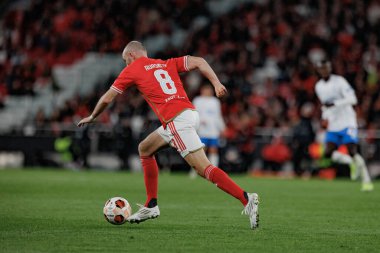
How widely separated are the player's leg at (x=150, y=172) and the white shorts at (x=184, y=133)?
0.22 metres

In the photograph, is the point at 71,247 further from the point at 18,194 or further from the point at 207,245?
the point at 18,194

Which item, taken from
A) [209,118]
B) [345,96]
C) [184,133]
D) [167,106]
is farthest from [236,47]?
[184,133]

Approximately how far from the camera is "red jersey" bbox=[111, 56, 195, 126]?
947 cm

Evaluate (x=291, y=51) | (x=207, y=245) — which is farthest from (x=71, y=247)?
(x=291, y=51)

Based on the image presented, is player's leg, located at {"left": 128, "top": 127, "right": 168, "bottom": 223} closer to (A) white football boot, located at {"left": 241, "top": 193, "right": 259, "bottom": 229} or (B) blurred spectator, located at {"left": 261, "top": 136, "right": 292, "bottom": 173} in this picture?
(A) white football boot, located at {"left": 241, "top": 193, "right": 259, "bottom": 229}

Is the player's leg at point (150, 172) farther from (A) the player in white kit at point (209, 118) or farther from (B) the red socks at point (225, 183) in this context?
(A) the player in white kit at point (209, 118)

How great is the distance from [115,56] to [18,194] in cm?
1533

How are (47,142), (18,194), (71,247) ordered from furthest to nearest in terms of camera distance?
(47,142) → (18,194) → (71,247)

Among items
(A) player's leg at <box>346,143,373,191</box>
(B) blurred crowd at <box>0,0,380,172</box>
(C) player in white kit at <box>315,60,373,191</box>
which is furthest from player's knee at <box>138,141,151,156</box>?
(B) blurred crowd at <box>0,0,380,172</box>

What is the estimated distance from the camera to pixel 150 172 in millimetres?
9922

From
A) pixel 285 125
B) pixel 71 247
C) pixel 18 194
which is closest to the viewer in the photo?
pixel 71 247

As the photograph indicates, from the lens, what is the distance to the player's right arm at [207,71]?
8.96 m

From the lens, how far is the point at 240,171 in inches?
938

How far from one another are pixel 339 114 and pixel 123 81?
325 inches
